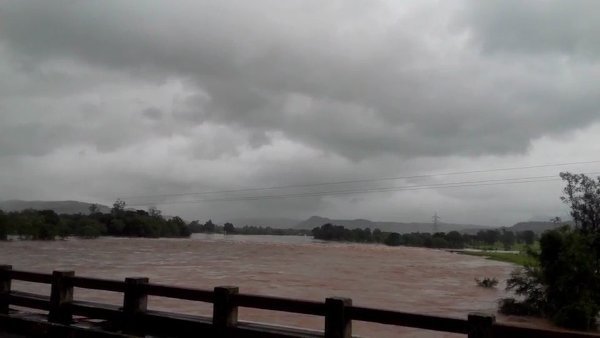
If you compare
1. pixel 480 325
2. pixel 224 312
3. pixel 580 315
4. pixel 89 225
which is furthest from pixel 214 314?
pixel 89 225

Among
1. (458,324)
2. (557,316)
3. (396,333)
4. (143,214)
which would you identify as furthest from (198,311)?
(143,214)

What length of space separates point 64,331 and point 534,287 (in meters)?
22.7

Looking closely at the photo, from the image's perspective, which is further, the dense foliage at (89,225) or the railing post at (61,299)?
the dense foliage at (89,225)

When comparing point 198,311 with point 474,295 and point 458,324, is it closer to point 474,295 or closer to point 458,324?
point 458,324

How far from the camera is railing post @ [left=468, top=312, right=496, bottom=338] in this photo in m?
5.52

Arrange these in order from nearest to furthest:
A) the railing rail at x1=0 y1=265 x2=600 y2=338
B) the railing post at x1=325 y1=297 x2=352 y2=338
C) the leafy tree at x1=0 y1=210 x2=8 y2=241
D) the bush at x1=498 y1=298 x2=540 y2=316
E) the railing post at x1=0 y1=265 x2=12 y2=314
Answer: the railing rail at x1=0 y1=265 x2=600 y2=338, the railing post at x1=325 y1=297 x2=352 y2=338, the railing post at x1=0 y1=265 x2=12 y2=314, the bush at x1=498 y1=298 x2=540 y2=316, the leafy tree at x1=0 y1=210 x2=8 y2=241

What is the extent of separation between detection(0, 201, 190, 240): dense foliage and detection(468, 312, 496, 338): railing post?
311 ft

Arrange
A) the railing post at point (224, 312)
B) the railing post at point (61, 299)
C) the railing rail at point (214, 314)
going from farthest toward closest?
the railing post at point (61, 299), the railing post at point (224, 312), the railing rail at point (214, 314)

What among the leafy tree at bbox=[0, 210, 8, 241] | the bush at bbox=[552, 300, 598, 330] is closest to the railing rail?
the bush at bbox=[552, 300, 598, 330]

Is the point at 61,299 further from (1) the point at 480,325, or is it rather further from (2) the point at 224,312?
(1) the point at 480,325

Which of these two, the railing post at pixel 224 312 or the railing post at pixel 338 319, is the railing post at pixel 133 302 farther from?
the railing post at pixel 338 319

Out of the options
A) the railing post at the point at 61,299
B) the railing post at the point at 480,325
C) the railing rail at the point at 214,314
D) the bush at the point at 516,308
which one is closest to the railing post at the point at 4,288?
the railing rail at the point at 214,314

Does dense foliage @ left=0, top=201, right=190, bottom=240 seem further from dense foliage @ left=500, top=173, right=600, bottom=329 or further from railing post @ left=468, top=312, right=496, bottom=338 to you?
railing post @ left=468, top=312, right=496, bottom=338

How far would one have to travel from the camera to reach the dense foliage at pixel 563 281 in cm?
2280
